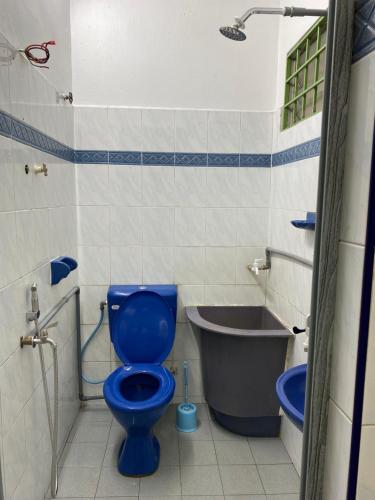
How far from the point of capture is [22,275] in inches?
55.0

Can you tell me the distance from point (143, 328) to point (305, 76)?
5.32ft

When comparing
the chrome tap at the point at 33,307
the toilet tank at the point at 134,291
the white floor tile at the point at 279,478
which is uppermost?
the chrome tap at the point at 33,307

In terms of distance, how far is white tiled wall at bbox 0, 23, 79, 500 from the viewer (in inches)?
49.2

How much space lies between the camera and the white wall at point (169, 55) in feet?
7.05

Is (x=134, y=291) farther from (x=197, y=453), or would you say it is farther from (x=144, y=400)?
(x=197, y=453)

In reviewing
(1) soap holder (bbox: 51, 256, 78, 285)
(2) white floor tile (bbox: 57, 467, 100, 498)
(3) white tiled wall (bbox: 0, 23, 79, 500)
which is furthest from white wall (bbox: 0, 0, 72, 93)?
(2) white floor tile (bbox: 57, 467, 100, 498)

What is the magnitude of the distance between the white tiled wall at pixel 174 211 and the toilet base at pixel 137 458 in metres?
0.63

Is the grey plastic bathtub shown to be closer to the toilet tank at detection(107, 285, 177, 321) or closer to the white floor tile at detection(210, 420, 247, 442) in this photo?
the white floor tile at detection(210, 420, 247, 442)

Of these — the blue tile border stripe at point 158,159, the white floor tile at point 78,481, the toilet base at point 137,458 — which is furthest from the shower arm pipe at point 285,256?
the white floor tile at point 78,481

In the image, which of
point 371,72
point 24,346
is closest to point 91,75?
point 24,346

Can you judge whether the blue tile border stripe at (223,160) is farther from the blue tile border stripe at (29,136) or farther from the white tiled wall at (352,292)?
the white tiled wall at (352,292)

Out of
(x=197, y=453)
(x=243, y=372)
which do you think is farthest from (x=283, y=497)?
(x=243, y=372)

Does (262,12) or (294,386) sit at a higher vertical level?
(262,12)

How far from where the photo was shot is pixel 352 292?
57 centimetres
